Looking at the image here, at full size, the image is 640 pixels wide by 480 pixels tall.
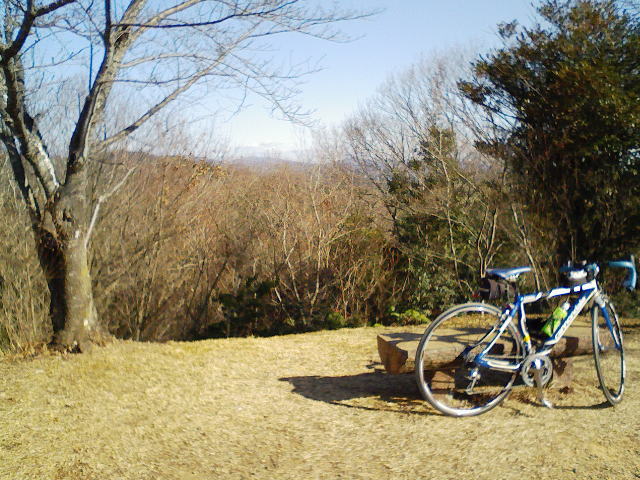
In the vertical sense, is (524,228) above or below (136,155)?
below

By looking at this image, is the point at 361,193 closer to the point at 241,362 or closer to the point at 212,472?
the point at 241,362

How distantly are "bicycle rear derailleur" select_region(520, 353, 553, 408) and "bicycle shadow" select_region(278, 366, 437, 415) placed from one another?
0.72m

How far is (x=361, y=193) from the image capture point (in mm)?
12836

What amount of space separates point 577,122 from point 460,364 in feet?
18.9

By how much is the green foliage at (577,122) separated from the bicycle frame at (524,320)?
4.72 meters

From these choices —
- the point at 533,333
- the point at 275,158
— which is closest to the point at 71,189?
the point at 533,333

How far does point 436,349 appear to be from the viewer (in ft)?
13.3

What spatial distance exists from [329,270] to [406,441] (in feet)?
25.2

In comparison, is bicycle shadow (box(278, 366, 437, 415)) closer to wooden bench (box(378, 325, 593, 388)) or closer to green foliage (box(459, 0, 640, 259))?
wooden bench (box(378, 325, 593, 388))

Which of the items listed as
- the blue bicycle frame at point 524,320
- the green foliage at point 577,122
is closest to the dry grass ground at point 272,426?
the blue bicycle frame at point 524,320

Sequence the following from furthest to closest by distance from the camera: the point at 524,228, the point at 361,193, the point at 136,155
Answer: the point at 361,193
the point at 136,155
the point at 524,228

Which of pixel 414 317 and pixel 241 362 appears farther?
pixel 414 317

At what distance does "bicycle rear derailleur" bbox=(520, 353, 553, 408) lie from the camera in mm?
4133

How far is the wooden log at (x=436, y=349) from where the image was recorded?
4035 millimetres
